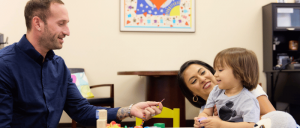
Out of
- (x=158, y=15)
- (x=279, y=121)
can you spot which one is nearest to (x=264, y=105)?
(x=279, y=121)

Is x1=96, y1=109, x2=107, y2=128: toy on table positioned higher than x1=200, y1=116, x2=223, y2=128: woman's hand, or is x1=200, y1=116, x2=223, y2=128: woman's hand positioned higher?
x1=96, y1=109, x2=107, y2=128: toy on table

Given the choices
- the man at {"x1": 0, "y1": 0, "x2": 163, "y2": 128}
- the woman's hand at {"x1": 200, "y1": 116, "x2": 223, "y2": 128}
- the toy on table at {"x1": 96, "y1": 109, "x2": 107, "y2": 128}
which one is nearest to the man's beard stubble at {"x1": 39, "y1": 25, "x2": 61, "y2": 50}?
the man at {"x1": 0, "y1": 0, "x2": 163, "y2": 128}

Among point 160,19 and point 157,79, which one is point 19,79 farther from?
point 160,19

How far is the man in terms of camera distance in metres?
1.15

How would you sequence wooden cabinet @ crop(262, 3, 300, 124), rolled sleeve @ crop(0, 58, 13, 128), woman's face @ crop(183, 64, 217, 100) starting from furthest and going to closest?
wooden cabinet @ crop(262, 3, 300, 124), woman's face @ crop(183, 64, 217, 100), rolled sleeve @ crop(0, 58, 13, 128)

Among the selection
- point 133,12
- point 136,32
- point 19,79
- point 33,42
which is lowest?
point 19,79

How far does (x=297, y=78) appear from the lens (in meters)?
3.09

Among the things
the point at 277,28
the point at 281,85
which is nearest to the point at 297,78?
the point at 281,85

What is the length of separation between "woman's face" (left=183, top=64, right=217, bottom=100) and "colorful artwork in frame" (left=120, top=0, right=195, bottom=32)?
6.25 feet

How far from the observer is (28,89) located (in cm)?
119

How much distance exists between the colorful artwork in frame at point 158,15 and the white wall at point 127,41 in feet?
0.31

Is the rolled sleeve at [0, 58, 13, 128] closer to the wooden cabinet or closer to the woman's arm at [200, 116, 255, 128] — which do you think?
the woman's arm at [200, 116, 255, 128]

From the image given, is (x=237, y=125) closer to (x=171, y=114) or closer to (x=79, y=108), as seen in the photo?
(x=79, y=108)

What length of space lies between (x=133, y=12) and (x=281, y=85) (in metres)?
2.36
